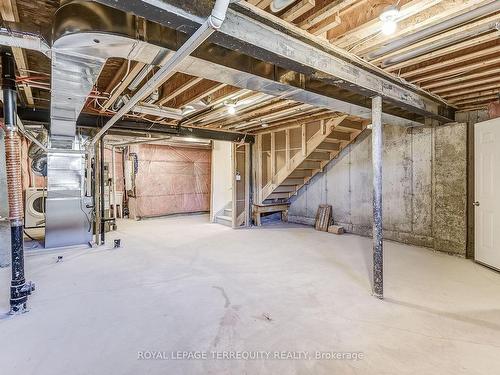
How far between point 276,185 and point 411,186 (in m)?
2.58

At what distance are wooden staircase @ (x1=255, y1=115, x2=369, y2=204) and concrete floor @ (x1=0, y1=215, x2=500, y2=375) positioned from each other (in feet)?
7.15

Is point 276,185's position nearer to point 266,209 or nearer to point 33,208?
point 266,209

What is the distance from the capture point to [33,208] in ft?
18.6

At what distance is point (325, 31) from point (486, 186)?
3.14 m

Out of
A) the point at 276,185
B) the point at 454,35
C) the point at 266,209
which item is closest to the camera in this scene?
the point at 454,35

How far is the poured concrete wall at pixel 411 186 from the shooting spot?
4023 millimetres

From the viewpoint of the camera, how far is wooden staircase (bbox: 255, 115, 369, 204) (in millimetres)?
5082

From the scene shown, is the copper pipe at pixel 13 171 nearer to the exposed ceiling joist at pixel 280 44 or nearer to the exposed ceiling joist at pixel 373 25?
the exposed ceiling joist at pixel 280 44

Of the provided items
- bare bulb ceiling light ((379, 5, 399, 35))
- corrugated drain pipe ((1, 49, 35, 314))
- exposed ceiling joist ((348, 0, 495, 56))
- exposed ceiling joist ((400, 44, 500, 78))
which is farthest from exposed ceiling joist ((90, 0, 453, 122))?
corrugated drain pipe ((1, 49, 35, 314))

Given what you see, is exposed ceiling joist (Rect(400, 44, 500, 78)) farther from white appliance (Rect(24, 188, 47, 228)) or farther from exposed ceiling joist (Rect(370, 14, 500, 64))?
white appliance (Rect(24, 188, 47, 228))

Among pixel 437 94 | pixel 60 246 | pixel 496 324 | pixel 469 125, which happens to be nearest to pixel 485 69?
pixel 437 94

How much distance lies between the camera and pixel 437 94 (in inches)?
136

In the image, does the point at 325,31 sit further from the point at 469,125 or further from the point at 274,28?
the point at 469,125

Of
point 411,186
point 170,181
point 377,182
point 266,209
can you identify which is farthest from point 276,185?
point 170,181
